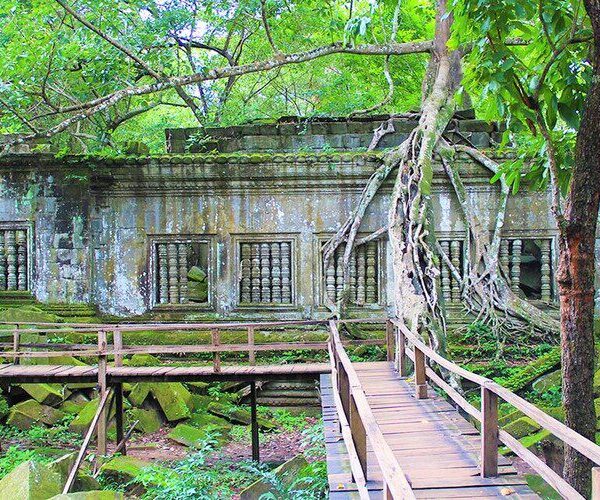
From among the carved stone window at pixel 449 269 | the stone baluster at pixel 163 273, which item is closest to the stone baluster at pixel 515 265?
the carved stone window at pixel 449 269

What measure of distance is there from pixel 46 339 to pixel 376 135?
5.51 m

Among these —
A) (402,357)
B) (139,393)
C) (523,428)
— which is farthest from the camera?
(139,393)

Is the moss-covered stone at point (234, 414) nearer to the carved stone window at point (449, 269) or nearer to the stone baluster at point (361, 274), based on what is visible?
the stone baluster at point (361, 274)

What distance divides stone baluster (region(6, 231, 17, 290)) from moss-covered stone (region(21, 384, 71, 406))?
1.64 metres

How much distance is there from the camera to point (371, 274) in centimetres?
884

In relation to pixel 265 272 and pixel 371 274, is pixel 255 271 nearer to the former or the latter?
pixel 265 272

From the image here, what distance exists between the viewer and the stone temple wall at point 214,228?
8.77 metres

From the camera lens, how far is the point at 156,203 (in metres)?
9.05

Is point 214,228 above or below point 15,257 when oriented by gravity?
above

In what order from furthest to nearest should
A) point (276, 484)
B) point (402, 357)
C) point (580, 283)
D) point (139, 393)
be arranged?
1. point (139, 393)
2. point (402, 357)
3. point (276, 484)
4. point (580, 283)

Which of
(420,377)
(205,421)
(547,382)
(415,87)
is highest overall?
(415,87)

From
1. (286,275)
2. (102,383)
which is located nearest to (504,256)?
(286,275)

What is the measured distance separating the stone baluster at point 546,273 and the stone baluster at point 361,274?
8.07 ft

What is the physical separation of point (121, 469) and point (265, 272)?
3624 mm
